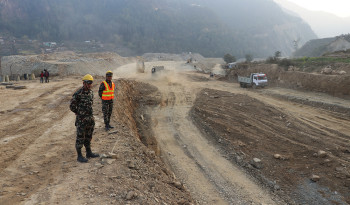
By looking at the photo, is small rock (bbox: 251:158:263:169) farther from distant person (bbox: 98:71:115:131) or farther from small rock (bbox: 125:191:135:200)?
small rock (bbox: 125:191:135:200)

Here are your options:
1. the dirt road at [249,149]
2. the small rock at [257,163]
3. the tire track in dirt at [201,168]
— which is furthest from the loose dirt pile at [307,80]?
the small rock at [257,163]

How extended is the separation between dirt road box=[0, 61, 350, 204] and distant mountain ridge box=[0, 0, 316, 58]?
3964 inches

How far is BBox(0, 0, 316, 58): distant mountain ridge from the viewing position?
385ft

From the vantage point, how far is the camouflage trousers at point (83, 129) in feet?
18.1

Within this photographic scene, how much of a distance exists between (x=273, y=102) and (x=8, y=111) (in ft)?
59.1

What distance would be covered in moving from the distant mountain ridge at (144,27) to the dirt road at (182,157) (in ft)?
330

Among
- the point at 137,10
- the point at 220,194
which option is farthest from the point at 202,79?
the point at 137,10

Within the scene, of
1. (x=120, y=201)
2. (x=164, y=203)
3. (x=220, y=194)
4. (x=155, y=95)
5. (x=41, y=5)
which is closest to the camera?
(x=120, y=201)

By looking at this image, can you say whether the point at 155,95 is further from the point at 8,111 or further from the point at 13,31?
the point at 13,31

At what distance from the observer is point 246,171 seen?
891cm

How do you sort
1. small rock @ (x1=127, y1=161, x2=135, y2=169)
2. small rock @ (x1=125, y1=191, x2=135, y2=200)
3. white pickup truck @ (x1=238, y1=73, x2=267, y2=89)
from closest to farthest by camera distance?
small rock @ (x1=125, y1=191, x2=135, y2=200) < small rock @ (x1=127, y1=161, x2=135, y2=169) < white pickup truck @ (x1=238, y1=73, x2=267, y2=89)

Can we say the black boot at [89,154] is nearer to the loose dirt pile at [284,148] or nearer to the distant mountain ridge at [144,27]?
the loose dirt pile at [284,148]

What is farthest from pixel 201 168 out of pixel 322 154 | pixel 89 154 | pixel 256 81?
pixel 256 81

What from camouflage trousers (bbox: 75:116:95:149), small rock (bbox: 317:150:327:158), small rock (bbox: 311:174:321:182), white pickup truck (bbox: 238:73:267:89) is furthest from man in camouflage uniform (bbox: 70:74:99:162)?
white pickup truck (bbox: 238:73:267:89)
